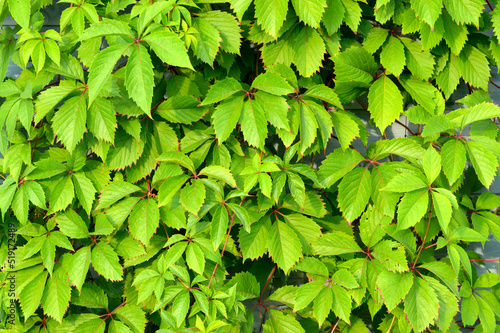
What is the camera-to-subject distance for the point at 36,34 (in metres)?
1.20

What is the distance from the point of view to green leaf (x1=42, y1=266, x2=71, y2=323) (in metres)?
1.26

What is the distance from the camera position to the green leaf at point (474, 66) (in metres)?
1.33

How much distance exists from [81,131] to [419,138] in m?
1.13

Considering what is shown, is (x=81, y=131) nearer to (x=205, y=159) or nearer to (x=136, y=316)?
(x=205, y=159)

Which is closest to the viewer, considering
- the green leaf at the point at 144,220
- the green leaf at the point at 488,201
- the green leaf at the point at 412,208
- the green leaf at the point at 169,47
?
the green leaf at the point at 169,47

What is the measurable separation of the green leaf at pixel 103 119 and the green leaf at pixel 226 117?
325mm

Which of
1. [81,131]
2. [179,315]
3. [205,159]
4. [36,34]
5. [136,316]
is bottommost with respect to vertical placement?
[136,316]

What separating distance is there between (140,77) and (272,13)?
45 cm

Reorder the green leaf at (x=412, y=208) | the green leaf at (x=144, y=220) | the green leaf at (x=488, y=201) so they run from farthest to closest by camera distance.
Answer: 1. the green leaf at (x=488, y=201)
2. the green leaf at (x=144, y=220)
3. the green leaf at (x=412, y=208)

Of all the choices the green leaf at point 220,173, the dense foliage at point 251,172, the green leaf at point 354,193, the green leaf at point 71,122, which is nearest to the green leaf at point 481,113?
the dense foliage at point 251,172

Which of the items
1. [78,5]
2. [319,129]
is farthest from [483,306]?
[78,5]

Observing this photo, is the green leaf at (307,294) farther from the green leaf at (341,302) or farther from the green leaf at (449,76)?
the green leaf at (449,76)

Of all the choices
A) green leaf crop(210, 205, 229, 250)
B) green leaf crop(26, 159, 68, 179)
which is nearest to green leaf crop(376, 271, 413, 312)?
green leaf crop(210, 205, 229, 250)

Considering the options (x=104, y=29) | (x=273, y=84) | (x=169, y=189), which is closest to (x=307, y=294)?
(x=169, y=189)
